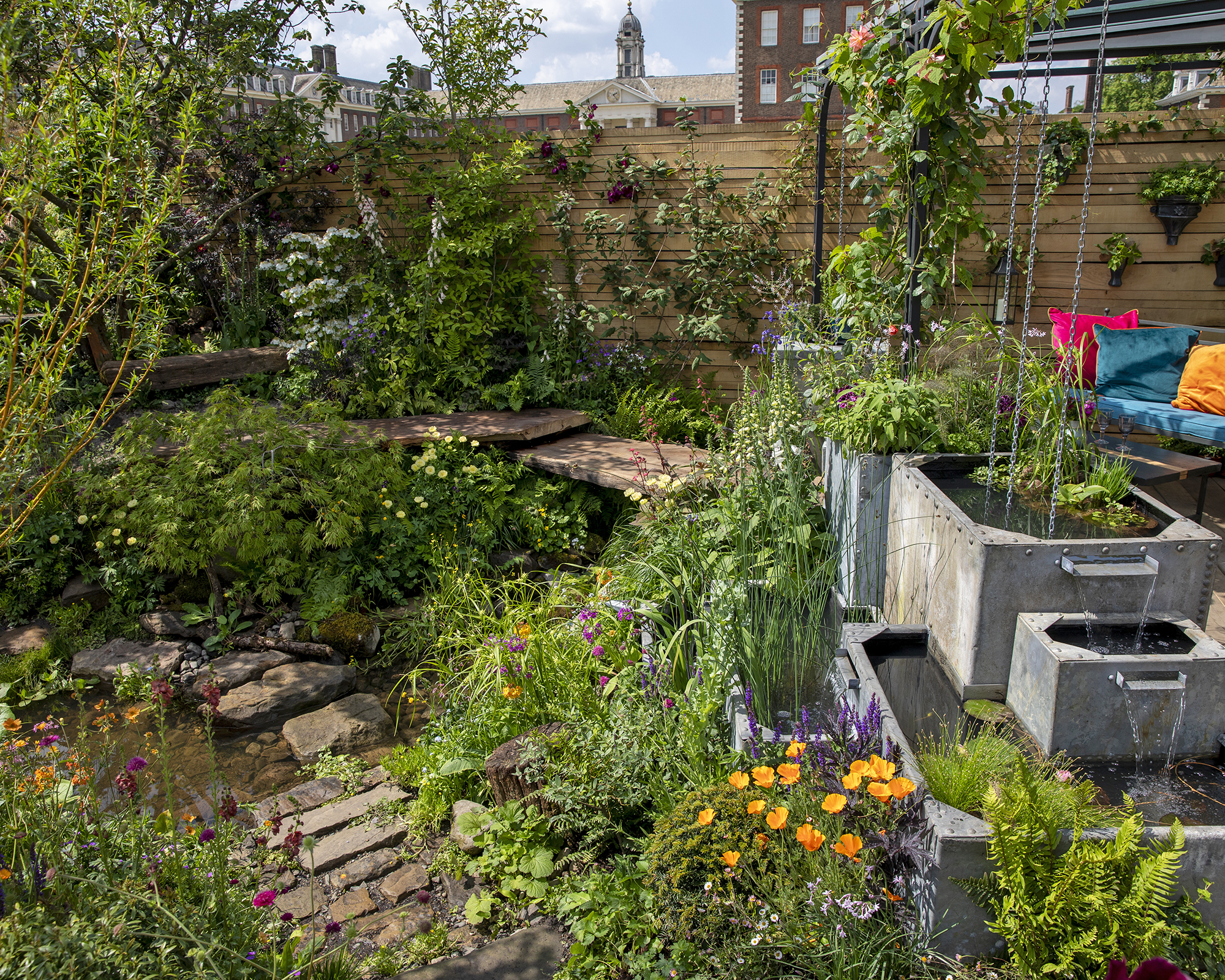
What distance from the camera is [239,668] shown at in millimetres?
3928

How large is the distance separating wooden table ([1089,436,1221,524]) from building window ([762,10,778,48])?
29.4m

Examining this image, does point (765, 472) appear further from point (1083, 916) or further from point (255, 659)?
point (255, 659)

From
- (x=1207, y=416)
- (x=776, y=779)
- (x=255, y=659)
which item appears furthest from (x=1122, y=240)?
(x=255, y=659)

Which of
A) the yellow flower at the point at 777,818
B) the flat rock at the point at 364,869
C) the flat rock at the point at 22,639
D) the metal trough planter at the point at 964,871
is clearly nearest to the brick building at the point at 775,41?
the flat rock at the point at 22,639

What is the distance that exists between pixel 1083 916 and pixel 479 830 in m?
1.69

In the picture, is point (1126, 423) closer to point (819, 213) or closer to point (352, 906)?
point (819, 213)

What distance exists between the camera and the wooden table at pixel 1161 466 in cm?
348

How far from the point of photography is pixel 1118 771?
6.68ft

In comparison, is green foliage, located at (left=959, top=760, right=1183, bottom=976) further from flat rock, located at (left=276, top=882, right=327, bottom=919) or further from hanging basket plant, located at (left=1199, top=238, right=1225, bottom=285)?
hanging basket plant, located at (left=1199, top=238, right=1225, bottom=285)

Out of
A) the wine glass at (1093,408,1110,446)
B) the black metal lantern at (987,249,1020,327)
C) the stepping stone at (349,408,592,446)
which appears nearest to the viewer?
the wine glass at (1093,408,1110,446)

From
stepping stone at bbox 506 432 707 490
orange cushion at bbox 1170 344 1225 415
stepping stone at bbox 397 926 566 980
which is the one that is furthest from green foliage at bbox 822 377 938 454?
stepping stone at bbox 397 926 566 980

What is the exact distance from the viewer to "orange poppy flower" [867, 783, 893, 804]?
5.08ft

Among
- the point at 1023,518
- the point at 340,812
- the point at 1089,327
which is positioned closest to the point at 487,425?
the point at 340,812

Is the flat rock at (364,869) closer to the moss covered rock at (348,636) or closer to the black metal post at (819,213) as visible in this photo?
the moss covered rock at (348,636)
